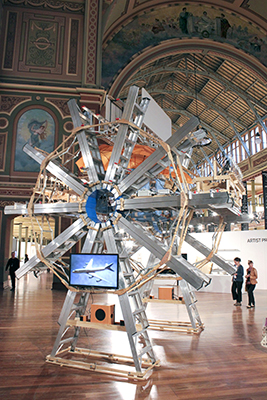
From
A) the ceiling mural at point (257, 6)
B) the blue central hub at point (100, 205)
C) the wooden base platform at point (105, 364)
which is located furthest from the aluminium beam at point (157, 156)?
the ceiling mural at point (257, 6)

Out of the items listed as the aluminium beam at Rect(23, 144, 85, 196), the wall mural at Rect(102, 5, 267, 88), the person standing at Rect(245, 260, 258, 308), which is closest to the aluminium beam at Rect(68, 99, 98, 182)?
the aluminium beam at Rect(23, 144, 85, 196)

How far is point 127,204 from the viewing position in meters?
4.10

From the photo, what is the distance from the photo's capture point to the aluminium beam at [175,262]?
3.36 meters

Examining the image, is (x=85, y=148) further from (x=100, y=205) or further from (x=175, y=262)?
(x=175, y=262)

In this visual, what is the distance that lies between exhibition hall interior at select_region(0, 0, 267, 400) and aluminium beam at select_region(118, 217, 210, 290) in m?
0.02

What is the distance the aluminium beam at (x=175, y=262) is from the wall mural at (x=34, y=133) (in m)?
9.17

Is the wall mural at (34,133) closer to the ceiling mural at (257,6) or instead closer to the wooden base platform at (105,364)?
the wooden base platform at (105,364)

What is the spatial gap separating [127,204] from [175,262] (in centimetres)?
100

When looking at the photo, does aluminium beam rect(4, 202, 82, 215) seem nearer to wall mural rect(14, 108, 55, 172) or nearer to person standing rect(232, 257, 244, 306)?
person standing rect(232, 257, 244, 306)

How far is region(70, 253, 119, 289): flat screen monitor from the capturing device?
3891mm

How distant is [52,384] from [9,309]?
15.9ft

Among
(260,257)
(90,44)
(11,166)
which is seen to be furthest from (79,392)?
(90,44)

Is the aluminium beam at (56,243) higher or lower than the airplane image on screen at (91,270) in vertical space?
higher

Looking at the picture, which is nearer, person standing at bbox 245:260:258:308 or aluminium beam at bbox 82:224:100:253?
aluminium beam at bbox 82:224:100:253
